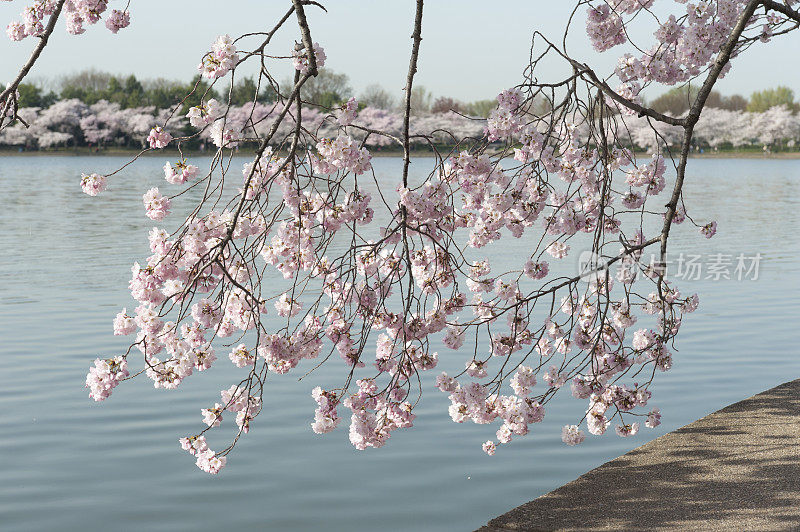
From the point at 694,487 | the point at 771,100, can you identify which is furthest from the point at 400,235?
the point at 771,100

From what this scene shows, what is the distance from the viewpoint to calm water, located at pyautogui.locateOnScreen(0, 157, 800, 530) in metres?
5.14

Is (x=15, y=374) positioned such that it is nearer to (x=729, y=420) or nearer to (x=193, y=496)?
(x=193, y=496)

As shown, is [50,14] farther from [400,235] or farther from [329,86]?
[329,86]

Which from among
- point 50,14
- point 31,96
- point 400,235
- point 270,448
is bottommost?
point 270,448

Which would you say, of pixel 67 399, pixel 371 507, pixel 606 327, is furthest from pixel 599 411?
pixel 67 399

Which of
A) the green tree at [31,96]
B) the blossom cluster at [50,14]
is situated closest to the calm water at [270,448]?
the blossom cluster at [50,14]

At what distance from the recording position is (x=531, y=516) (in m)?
4.44

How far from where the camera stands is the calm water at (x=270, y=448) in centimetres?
514

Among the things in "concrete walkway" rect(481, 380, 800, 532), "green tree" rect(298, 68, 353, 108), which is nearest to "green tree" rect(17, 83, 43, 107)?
"green tree" rect(298, 68, 353, 108)

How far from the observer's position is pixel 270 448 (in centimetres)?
612

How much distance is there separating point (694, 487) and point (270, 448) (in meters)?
2.83

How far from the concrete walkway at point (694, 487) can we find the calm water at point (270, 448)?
1.78 ft

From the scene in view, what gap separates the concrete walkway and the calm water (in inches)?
21.3

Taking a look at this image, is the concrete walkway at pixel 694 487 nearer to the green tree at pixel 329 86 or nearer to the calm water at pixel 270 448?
the calm water at pixel 270 448
